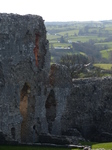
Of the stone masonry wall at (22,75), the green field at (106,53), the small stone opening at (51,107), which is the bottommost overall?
the green field at (106,53)

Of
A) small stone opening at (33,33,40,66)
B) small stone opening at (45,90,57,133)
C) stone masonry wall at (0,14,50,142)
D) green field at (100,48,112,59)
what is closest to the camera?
stone masonry wall at (0,14,50,142)

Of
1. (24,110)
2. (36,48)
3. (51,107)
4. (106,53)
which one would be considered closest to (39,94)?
(24,110)

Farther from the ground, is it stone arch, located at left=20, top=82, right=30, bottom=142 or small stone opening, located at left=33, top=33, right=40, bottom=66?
small stone opening, located at left=33, top=33, right=40, bottom=66

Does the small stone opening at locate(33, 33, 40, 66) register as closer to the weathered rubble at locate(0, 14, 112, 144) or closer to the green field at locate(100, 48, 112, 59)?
the weathered rubble at locate(0, 14, 112, 144)

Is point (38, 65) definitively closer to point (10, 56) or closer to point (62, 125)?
point (10, 56)

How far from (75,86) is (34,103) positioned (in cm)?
470

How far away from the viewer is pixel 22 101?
24.5 metres

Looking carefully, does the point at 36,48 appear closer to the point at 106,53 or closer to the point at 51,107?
the point at 51,107

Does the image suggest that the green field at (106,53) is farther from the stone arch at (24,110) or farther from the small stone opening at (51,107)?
the stone arch at (24,110)

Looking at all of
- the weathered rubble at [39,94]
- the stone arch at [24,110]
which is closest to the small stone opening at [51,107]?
the weathered rubble at [39,94]

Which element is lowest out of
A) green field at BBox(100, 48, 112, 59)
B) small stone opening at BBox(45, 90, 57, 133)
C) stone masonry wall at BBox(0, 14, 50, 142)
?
green field at BBox(100, 48, 112, 59)

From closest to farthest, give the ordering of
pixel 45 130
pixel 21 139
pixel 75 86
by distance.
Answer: pixel 21 139 < pixel 45 130 < pixel 75 86

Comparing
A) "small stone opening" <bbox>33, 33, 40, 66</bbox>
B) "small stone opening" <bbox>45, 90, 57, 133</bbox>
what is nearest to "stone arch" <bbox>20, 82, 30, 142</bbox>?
"small stone opening" <bbox>33, 33, 40, 66</bbox>

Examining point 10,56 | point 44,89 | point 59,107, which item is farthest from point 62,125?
point 10,56
